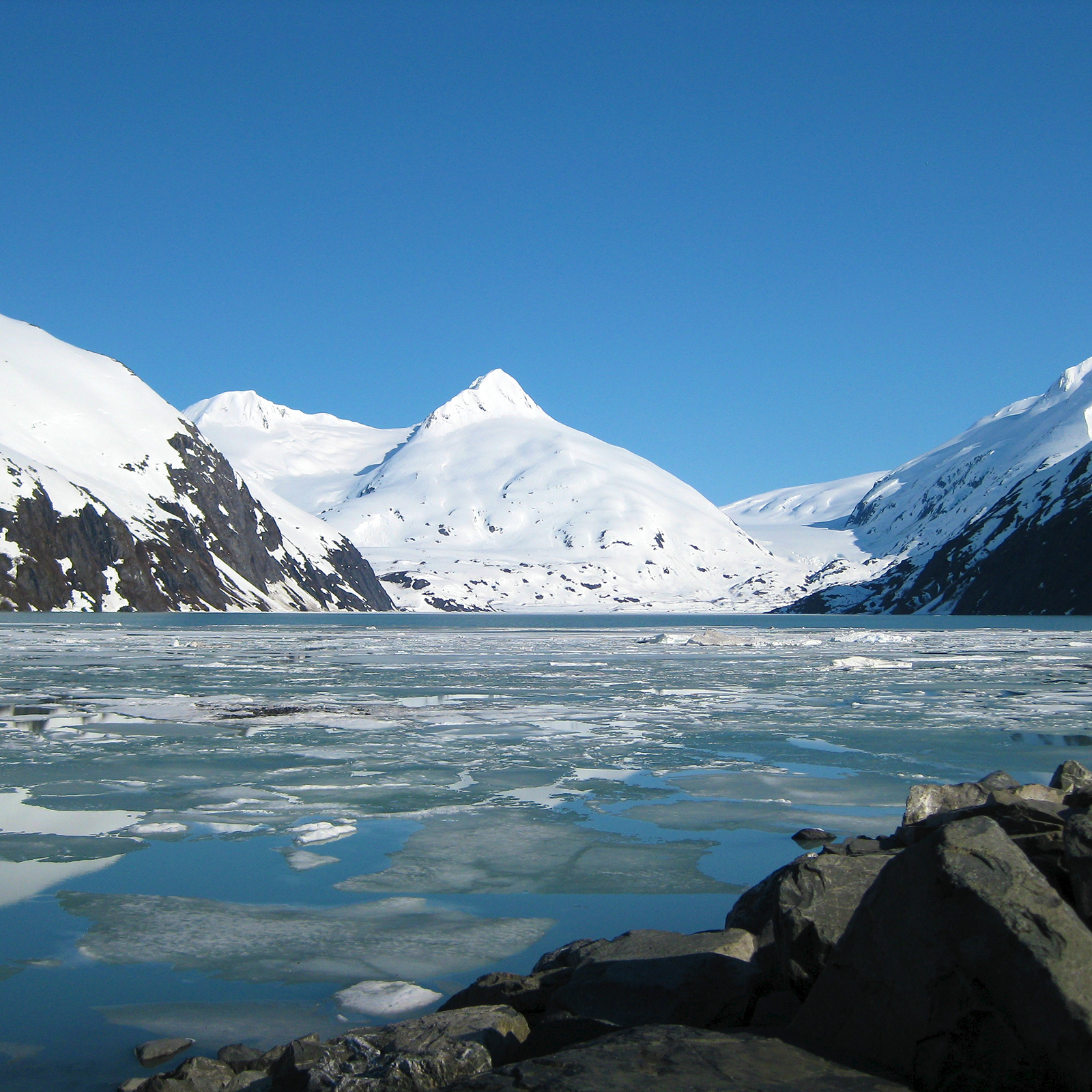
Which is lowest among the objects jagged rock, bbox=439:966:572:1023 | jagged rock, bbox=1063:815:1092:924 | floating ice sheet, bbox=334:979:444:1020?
floating ice sheet, bbox=334:979:444:1020

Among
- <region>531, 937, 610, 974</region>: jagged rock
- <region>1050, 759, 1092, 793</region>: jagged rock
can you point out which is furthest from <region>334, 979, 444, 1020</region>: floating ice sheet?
<region>1050, 759, 1092, 793</region>: jagged rock

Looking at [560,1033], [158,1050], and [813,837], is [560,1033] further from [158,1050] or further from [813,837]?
[813,837]

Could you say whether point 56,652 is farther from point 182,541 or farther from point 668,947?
point 182,541

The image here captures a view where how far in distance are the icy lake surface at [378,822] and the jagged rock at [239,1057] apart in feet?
1.19

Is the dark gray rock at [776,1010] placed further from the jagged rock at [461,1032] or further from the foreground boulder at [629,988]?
the jagged rock at [461,1032]

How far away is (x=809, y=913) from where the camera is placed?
5664 millimetres

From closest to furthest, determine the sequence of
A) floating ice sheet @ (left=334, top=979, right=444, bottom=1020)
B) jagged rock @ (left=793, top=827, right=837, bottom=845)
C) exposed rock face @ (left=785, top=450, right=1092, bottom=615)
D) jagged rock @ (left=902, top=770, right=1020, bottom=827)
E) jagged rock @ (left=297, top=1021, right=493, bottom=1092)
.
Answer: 1. jagged rock @ (left=297, top=1021, right=493, bottom=1092)
2. floating ice sheet @ (left=334, top=979, right=444, bottom=1020)
3. jagged rock @ (left=902, top=770, right=1020, bottom=827)
4. jagged rock @ (left=793, top=827, right=837, bottom=845)
5. exposed rock face @ (left=785, top=450, right=1092, bottom=615)

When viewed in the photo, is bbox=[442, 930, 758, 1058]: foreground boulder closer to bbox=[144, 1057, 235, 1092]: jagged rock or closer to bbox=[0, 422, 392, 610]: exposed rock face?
bbox=[144, 1057, 235, 1092]: jagged rock

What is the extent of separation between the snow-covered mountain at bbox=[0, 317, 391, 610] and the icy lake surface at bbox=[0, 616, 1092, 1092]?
112 meters

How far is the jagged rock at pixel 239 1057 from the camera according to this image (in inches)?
216

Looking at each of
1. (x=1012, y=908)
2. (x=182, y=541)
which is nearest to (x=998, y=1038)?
(x=1012, y=908)

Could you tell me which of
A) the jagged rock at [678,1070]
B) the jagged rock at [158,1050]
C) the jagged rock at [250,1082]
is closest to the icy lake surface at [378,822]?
the jagged rock at [158,1050]

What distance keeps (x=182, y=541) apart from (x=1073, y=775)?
158 m

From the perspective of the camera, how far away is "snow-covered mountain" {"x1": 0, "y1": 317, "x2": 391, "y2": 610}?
128500 millimetres
